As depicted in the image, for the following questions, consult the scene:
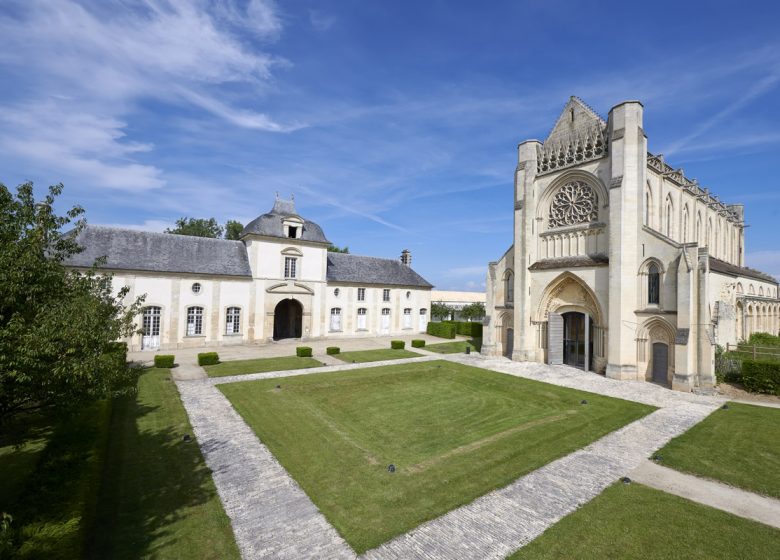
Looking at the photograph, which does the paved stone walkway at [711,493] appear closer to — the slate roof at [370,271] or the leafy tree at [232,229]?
the slate roof at [370,271]

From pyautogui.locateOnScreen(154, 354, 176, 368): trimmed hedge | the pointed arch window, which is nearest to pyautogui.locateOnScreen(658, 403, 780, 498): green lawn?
the pointed arch window

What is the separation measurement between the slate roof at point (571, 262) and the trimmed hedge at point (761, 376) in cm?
747

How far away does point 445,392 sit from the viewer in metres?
16.5

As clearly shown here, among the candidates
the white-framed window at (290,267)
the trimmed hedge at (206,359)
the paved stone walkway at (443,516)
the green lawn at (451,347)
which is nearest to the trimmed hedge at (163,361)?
the trimmed hedge at (206,359)

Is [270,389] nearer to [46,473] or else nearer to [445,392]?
[445,392]

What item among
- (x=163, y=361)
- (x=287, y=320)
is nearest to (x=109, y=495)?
(x=163, y=361)

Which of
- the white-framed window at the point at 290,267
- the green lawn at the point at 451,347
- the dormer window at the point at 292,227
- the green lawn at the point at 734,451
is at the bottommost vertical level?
the green lawn at the point at 734,451

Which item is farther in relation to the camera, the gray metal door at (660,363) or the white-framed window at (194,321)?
the white-framed window at (194,321)

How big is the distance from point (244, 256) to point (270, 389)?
16.4m

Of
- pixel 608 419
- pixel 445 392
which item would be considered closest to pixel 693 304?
pixel 608 419

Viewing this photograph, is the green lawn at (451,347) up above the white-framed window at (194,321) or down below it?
below

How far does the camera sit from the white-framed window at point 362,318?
3481cm

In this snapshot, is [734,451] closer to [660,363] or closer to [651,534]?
[651,534]

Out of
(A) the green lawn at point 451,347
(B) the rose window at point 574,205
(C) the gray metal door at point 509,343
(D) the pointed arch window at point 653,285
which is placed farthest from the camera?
(A) the green lawn at point 451,347
